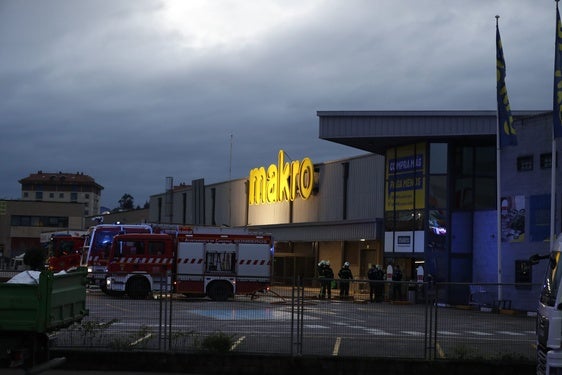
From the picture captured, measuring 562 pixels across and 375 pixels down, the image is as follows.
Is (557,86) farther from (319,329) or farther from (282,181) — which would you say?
(282,181)

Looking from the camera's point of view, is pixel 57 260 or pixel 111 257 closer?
pixel 111 257

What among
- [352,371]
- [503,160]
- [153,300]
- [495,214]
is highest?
[503,160]

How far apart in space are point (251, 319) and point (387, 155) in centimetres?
2446

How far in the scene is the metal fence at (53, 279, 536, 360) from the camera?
13.9 metres

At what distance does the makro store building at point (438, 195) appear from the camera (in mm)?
30422

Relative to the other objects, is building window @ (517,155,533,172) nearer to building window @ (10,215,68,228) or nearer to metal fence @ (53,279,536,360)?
metal fence @ (53,279,536,360)

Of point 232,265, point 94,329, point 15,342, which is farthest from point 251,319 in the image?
point 232,265

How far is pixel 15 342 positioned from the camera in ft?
37.0

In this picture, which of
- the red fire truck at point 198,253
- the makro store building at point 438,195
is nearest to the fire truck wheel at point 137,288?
the makro store building at point 438,195

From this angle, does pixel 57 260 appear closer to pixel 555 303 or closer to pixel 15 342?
pixel 15 342

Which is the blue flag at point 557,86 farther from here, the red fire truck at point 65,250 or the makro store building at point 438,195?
the red fire truck at point 65,250

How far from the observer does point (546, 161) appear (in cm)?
2989

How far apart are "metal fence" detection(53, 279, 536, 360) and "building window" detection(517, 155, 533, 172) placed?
682 inches

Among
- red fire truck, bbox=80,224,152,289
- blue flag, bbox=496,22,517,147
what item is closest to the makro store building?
blue flag, bbox=496,22,517,147
